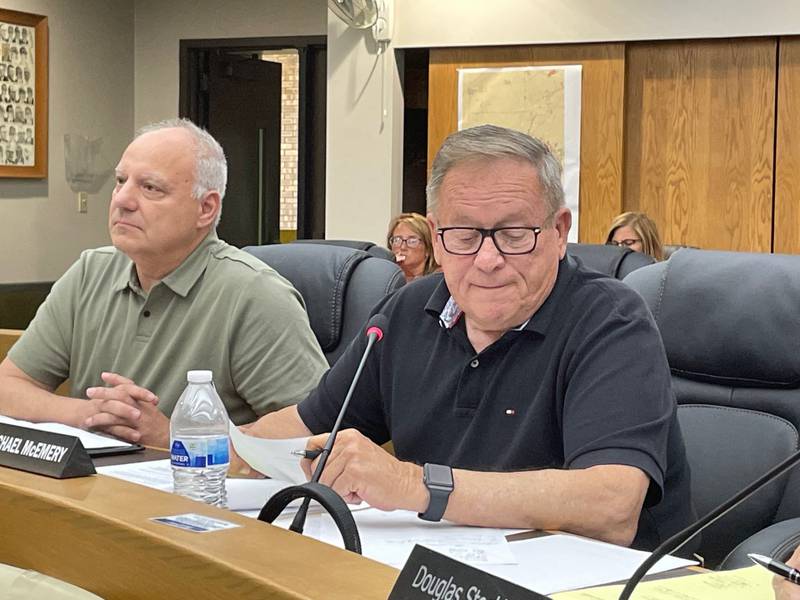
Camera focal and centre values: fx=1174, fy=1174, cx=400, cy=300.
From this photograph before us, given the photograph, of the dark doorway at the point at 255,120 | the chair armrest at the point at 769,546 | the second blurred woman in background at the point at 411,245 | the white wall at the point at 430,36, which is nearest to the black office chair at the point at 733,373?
the chair armrest at the point at 769,546

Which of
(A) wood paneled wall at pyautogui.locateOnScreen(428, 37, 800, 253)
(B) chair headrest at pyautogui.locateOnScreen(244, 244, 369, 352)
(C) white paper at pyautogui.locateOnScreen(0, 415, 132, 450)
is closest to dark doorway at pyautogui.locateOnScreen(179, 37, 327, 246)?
(A) wood paneled wall at pyautogui.locateOnScreen(428, 37, 800, 253)

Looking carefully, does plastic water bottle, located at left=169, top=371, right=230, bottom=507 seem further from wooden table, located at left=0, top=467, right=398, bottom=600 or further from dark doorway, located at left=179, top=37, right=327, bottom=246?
dark doorway, located at left=179, top=37, right=327, bottom=246

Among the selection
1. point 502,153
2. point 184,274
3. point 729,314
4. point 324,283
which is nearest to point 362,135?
point 324,283

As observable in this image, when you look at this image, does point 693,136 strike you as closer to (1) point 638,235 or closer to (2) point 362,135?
(1) point 638,235

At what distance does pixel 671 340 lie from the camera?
7.04 ft

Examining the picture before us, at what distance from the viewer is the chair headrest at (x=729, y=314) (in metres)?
2.05

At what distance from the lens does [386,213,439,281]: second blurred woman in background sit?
5234 mm

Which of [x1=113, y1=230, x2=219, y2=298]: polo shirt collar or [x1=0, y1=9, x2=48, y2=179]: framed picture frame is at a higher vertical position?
[x1=0, y1=9, x2=48, y2=179]: framed picture frame

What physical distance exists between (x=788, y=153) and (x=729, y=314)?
11.3 feet

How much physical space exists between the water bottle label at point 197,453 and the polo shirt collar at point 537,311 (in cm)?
49

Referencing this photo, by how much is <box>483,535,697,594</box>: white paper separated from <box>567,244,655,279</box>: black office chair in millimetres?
2619

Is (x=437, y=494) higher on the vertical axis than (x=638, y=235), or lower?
lower

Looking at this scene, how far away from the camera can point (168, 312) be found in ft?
7.68

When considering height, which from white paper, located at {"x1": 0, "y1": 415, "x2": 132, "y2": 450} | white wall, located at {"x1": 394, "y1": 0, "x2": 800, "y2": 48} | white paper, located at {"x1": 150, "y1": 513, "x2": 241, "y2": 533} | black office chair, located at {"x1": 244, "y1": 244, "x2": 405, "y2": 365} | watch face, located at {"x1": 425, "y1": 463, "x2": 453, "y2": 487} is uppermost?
white wall, located at {"x1": 394, "y1": 0, "x2": 800, "y2": 48}
